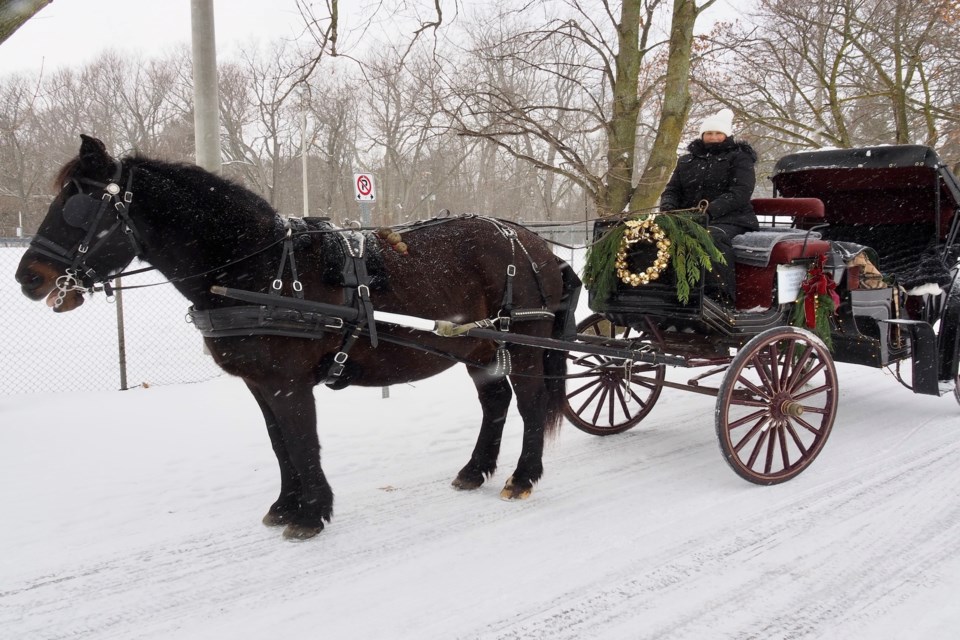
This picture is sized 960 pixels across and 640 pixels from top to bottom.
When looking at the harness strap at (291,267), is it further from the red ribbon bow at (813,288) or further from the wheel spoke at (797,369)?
the red ribbon bow at (813,288)

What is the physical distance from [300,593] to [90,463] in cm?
286

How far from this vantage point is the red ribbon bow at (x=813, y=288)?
4934 millimetres

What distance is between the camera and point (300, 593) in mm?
3211

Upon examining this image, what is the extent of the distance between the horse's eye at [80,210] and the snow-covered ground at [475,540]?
1.81 meters

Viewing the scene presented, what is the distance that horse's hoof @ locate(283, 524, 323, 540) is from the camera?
3.73 metres

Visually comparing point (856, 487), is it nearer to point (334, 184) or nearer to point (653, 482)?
point (653, 482)

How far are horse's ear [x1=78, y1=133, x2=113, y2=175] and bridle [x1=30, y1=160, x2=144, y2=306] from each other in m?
0.05

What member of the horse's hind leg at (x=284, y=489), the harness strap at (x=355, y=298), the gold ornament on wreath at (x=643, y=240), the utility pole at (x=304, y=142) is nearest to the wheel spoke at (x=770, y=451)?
the gold ornament on wreath at (x=643, y=240)

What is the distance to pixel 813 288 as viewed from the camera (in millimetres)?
4941

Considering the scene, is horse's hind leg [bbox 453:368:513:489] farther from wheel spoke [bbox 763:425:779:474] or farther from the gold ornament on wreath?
A: wheel spoke [bbox 763:425:779:474]

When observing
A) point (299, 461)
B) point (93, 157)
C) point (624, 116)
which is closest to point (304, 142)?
point (624, 116)

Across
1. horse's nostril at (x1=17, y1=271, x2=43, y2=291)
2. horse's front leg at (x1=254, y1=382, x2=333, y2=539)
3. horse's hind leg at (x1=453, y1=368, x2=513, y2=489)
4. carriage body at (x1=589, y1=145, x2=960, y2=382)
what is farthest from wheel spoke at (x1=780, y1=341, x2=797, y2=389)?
horse's nostril at (x1=17, y1=271, x2=43, y2=291)

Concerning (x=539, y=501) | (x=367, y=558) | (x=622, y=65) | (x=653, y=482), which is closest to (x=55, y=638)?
(x=367, y=558)

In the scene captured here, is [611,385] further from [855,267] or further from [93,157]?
[93,157]
